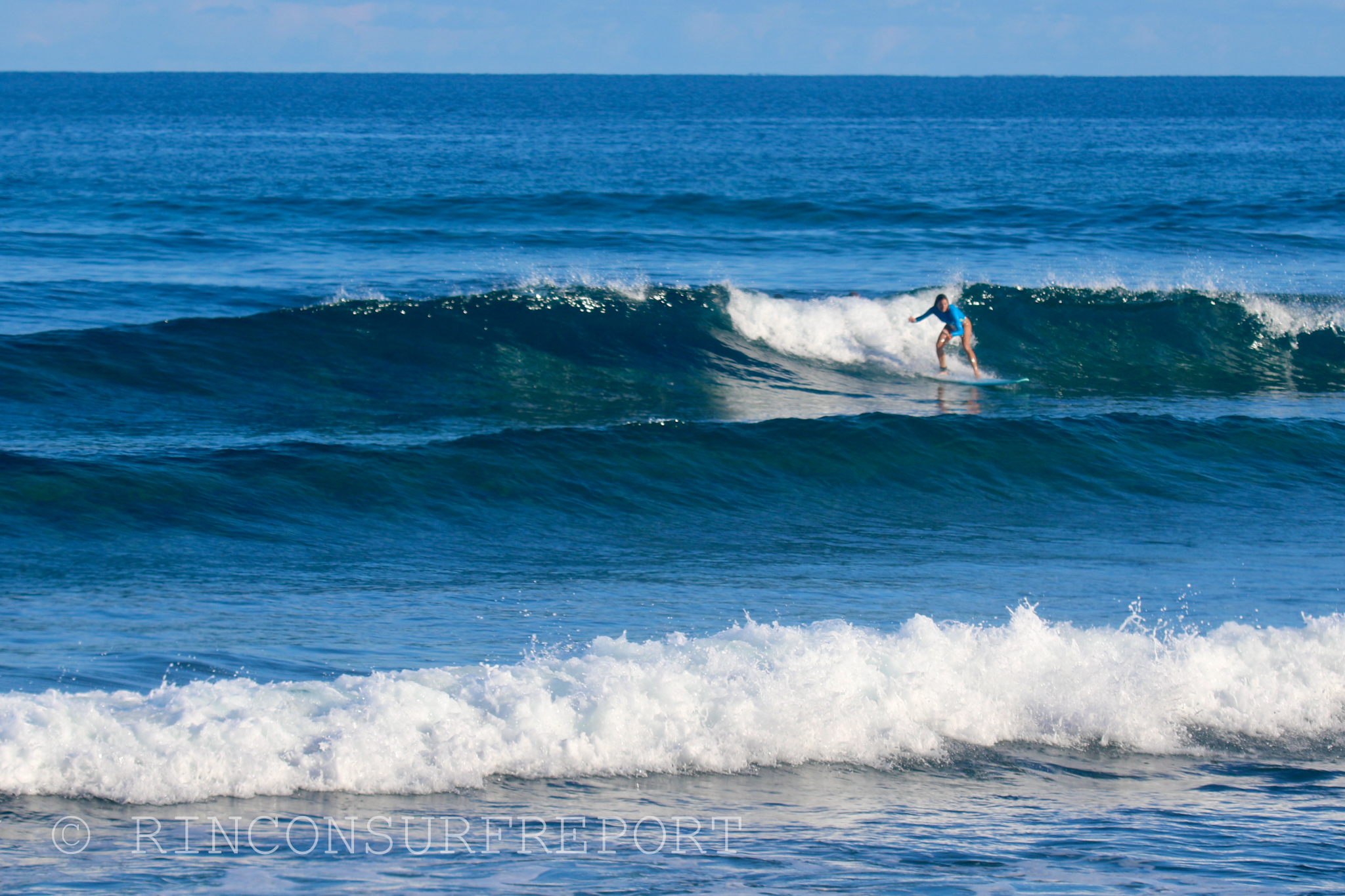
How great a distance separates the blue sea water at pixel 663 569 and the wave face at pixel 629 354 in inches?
3.2

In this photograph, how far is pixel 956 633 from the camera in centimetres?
760

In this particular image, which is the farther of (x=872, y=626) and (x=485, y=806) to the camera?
(x=872, y=626)

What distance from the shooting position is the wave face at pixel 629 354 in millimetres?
15312

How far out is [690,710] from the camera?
21.9ft

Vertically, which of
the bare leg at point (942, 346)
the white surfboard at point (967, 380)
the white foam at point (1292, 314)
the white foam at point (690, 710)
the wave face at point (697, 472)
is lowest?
the white foam at point (690, 710)

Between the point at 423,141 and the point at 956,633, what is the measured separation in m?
62.5

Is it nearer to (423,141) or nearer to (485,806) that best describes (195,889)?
(485,806)

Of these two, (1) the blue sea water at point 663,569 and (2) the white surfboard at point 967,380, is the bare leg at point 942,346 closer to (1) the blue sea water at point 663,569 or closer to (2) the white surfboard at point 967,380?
(2) the white surfboard at point 967,380

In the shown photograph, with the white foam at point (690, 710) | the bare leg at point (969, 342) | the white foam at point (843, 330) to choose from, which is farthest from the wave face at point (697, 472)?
the white foam at point (843, 330)

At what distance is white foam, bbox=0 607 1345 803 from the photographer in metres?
5.97

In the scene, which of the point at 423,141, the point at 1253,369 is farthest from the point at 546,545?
the point at 423,141

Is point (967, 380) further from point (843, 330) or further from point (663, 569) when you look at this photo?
point (663, 569)

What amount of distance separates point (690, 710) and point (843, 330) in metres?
13.4

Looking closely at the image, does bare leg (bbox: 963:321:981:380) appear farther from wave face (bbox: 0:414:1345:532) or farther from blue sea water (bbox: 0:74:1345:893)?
wave face (bbox: 0:414:1345:532)
